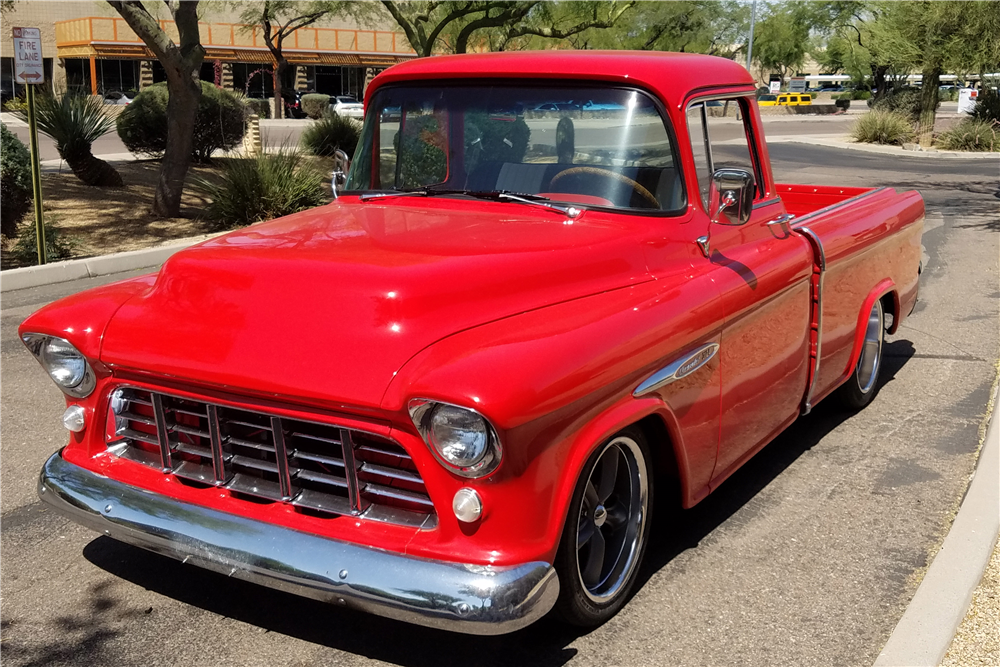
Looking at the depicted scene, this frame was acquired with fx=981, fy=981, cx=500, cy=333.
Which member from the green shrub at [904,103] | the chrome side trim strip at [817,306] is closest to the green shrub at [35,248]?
the chrome side trim strip at [817,306]

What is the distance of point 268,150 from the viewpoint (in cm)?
1353

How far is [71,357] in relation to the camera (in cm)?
344

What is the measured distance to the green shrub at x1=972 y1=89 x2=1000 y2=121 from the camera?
105 ft

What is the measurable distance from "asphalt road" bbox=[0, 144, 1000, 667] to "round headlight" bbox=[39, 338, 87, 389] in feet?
2.61

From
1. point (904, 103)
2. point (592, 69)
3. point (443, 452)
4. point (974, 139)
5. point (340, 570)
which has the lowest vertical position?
point (340, 570)

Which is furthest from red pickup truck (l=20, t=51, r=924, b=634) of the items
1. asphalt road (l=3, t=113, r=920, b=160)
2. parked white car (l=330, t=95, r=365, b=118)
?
parked white car (l=330, t=95, r=365, b=118)

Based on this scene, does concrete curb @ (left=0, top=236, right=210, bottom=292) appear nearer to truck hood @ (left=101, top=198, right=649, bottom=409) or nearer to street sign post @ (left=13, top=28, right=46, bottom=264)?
street sign post @ (left=13, top=28, right=46, bottom=264)

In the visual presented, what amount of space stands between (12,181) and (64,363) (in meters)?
8.57

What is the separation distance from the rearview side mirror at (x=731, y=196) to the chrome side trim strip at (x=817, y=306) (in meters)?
0.72

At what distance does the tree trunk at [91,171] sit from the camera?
1421 centimetres

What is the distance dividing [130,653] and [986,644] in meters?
2.84

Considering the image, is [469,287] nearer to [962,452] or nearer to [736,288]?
[736,288]

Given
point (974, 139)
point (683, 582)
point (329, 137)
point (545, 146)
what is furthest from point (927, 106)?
point (683, 582)

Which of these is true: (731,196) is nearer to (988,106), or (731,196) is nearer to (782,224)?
(782,224)
